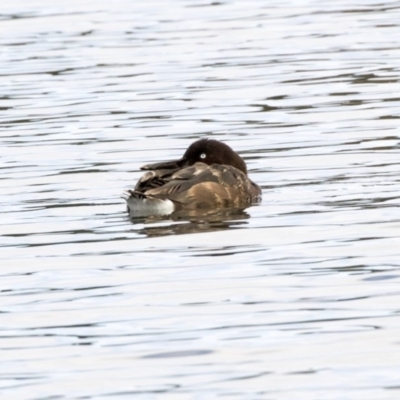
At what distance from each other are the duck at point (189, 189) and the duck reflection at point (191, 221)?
0.26 feet

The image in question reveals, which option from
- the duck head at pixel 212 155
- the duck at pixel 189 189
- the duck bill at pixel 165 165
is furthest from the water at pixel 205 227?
the duck bill at pixel 165 165

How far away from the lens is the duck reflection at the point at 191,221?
1229 centimetres

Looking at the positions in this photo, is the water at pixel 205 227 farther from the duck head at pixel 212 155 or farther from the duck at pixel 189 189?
the duck head at pixel 212 155

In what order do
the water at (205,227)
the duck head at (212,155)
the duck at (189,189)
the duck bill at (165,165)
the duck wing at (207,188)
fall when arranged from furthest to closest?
the duck head at (212,155) → the duck bill at (165,165) → the duck wing at (207,188) → the duck at (189,189) → the water at (205,227)

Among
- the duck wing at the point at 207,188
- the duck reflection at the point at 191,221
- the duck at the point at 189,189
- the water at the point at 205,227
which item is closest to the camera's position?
the water at the point at 205,227

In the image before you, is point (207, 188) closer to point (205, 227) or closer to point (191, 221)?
point (191, 221)

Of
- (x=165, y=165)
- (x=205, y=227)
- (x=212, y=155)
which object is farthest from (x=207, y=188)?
(x=212, y=155)

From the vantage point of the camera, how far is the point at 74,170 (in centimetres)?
1567

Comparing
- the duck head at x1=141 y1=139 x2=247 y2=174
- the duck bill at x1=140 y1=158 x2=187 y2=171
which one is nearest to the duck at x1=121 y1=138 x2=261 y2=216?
the duck bill at x1=140 y1=158 x2=187 y2=171

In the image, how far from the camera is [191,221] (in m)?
12.7

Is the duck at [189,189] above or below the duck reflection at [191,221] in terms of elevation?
above

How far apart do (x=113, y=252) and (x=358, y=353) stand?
11.3 feet

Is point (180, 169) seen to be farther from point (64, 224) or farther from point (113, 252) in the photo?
point (113, 252)

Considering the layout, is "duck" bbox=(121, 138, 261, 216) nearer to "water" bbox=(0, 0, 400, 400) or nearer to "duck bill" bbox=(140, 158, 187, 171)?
"duck bill" bbox=(140, 158, 187, 171)
